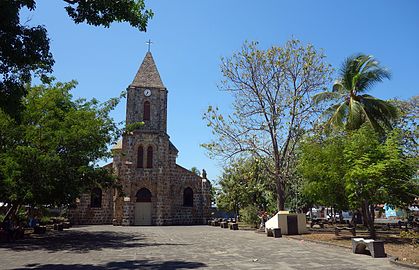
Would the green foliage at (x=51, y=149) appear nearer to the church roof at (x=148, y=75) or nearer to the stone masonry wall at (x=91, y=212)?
the stone masonry wall at (x=91, y=212)

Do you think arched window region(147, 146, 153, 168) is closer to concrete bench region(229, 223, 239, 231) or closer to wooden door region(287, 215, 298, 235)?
concrete bench region(229, 223, 239, 231)

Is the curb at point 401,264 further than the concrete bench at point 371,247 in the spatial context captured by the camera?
No

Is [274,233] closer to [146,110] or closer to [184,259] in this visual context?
[184,259]

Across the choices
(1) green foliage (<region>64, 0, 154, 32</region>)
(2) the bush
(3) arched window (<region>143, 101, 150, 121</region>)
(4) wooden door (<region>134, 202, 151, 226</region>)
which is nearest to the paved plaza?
(1) green foliage (<region>64, 0, 154, 32</region>)

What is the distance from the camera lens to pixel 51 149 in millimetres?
16047

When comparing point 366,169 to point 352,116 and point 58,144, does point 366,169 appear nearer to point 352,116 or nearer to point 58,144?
point 352,116

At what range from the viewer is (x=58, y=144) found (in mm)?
16312

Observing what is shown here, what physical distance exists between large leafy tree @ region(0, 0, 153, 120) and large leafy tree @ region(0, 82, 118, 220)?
6.53 metres

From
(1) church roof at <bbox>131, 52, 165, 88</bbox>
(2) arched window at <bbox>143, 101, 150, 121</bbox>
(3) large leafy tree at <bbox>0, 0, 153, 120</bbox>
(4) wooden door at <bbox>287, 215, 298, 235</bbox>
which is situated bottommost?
(4) wooden door at <bbox>287, 215, 298, 235</bbox>

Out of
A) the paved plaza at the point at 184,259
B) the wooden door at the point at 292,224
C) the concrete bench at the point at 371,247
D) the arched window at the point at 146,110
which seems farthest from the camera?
the arched window at the point at 146,110

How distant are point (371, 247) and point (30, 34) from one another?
1126cm

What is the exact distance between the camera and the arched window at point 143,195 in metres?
36.6

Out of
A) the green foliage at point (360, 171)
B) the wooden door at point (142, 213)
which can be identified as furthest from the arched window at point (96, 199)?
the green foliage at point (360, 171)

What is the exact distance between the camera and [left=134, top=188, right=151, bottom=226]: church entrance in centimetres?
3599
